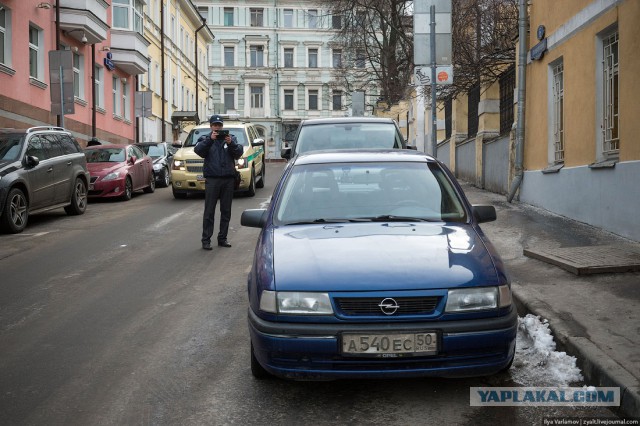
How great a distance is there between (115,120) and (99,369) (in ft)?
87.4

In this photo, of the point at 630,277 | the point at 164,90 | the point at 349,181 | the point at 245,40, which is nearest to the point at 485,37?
the point at 630,277

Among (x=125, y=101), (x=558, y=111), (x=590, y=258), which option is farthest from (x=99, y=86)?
(x=590, y=258)

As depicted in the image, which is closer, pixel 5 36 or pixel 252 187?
pixel 252 187

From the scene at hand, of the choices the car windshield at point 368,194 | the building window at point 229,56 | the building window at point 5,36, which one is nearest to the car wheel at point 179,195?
the building window at point 5,36

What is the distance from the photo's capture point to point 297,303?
13.1 ft

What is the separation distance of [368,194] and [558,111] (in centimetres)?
851

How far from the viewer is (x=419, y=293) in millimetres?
3951

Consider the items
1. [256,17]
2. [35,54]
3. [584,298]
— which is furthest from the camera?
[256,17]

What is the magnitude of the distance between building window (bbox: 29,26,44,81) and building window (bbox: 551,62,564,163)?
15.9 meters

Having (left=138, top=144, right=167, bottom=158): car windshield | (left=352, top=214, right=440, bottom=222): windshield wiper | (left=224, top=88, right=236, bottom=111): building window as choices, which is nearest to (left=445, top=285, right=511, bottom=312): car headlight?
(left=352, top=214, right=440, bottom=222): windshield wiper

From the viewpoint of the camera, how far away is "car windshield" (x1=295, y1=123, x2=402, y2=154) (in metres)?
10.9

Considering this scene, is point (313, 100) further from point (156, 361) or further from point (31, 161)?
point (156, 361)

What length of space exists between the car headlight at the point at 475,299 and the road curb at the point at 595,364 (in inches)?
31.3

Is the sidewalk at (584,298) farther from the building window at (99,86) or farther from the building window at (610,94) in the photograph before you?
the building window at (99,86)
